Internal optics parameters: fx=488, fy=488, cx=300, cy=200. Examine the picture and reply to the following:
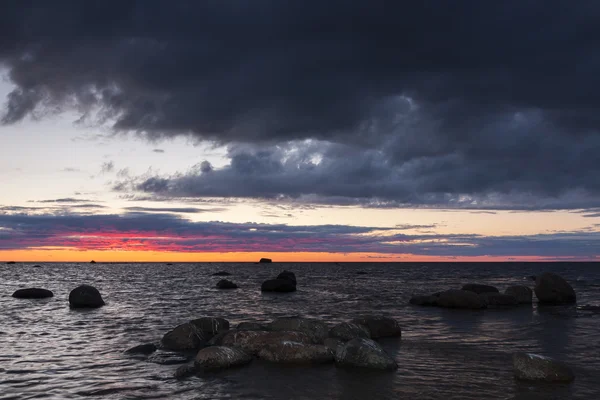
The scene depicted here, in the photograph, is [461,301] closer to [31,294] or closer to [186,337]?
[186,337]

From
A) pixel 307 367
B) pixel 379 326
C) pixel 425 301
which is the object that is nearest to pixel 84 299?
pixel 379 326

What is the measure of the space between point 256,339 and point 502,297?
2606cm

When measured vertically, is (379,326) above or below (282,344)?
below

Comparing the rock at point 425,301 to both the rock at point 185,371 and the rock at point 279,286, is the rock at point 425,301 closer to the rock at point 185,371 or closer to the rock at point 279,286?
the rock at point 279,286

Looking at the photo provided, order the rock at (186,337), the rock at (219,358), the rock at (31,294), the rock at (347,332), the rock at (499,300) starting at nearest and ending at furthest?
1. the rock at (219,358)
2. the rock at (186,337)
3. the rock at (347,332)
4. the rock at (499,300)
5. the rock at (31,294)

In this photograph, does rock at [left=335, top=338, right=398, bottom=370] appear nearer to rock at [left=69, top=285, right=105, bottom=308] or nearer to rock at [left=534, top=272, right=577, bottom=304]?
rock at [left=69, top=285, right=105, bottom=308]

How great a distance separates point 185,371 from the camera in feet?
47.5

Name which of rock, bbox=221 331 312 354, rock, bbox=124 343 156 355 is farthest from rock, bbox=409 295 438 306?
rock, bbox=124 343 156 355

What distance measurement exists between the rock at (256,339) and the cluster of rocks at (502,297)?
20233 millimetres

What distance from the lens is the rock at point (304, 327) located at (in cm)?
1891

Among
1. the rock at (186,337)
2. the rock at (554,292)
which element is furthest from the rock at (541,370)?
the rock at (554,292)

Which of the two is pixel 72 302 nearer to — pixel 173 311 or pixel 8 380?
pixel 173 311

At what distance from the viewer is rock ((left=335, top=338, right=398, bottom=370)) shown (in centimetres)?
1506

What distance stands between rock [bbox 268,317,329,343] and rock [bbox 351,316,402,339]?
2541mm
